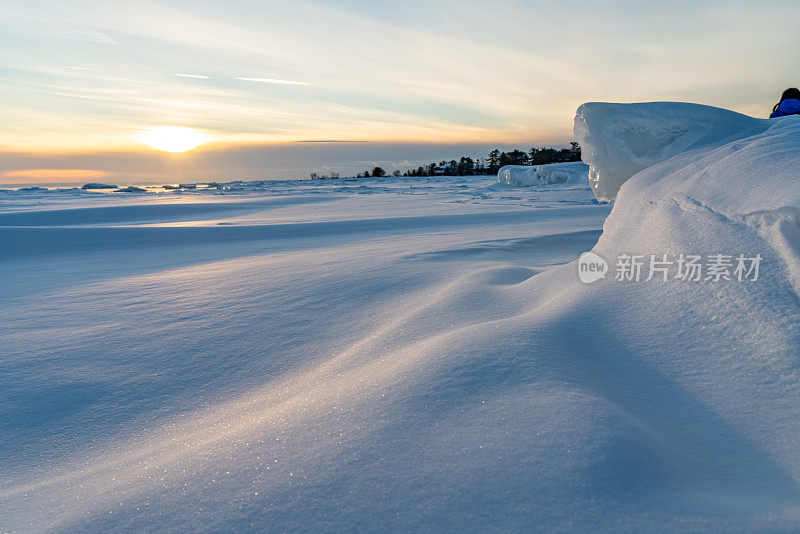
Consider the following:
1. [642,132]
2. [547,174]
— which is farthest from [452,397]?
[547,174]

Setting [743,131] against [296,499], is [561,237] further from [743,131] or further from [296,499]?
[296,499]

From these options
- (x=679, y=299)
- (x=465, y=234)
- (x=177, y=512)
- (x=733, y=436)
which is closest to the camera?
(x=177, y=512)

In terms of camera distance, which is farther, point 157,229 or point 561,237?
point 157,229

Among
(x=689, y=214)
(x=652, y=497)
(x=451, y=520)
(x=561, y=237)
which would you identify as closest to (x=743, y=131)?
(x=561, y=237)

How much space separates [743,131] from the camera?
138 inches

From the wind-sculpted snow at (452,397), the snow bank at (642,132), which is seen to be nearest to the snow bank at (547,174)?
the snow bank at (642,132)

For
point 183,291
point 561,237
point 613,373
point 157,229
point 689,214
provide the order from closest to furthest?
point 613,373, point 689,214, point 183,291, point 561,237, point 157,229

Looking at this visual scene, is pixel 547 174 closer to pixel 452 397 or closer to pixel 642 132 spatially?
pixel 642 132

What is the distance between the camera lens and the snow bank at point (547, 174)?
17594 millimetres

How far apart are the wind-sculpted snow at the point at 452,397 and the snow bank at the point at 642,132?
1.47 metres

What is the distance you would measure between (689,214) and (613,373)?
964mm

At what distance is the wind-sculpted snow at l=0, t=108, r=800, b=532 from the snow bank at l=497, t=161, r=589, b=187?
16.1m

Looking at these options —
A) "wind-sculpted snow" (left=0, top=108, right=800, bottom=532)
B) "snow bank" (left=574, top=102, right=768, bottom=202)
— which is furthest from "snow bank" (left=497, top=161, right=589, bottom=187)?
"wind-sculpted snow" (left=0, top=108, right=800, bottom=532)

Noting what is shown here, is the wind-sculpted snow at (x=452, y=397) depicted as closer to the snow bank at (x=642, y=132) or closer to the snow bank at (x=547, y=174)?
the snow bank at (x=642, y=132)
